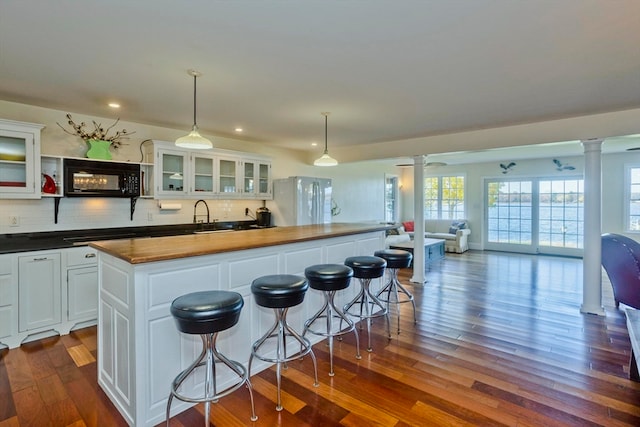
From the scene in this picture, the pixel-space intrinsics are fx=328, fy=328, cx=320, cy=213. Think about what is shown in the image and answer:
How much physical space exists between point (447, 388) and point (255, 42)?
9.10 ft

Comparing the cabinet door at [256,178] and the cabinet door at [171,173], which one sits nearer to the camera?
the cabinet door at [171,173]

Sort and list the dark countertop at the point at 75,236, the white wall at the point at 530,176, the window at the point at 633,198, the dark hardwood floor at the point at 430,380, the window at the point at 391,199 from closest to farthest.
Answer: the dark hardwood floor at the point at 430,380 < the dark countertop at the point at 75,236 < the window at the point at 633,198 < the white wall at the point at 530,176 < the window at the point at 391,199

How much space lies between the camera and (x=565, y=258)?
7.44 meters

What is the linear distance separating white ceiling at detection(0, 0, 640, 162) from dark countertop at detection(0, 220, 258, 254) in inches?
56.3

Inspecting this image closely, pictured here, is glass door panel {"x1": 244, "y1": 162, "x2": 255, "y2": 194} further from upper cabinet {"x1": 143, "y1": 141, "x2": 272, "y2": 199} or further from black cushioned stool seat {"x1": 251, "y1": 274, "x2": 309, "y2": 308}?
black cushioned stool seat {"x1": 251, "y1": 274, "x2": 309, "y2": 308}

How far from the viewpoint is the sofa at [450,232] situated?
8.23 m

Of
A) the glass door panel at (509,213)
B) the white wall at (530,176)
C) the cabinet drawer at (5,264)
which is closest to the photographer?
the cabinet drawer at (5,264)

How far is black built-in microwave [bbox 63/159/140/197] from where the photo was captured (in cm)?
367

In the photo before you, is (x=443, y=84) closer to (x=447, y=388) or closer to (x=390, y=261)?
(x=390, y=261)

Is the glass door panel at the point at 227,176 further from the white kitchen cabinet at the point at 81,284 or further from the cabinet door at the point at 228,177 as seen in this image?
the white kitchen cabinet at the point at 81,284

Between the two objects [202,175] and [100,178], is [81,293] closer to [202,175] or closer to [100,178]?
[100,178]

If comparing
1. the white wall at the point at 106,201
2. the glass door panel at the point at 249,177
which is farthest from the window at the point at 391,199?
the glass door panel at the point at 249,177

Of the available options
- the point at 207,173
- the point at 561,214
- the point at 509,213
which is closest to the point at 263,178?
the point at 207,173

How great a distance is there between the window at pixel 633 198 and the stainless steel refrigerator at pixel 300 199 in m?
6.39
